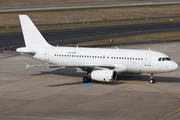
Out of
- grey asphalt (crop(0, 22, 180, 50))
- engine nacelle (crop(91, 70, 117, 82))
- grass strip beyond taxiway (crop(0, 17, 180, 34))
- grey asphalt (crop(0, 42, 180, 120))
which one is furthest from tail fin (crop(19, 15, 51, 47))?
grass strip beyond taxiway (crop(0, 17, 180, 34))

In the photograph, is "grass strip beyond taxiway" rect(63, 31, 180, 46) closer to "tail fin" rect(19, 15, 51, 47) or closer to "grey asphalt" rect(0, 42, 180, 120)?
"grey asphalt" rect(0, 42, 180, 120)

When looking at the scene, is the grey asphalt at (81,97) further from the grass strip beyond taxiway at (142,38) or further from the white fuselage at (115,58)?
the grass strip beyond taxiway at (142,38)

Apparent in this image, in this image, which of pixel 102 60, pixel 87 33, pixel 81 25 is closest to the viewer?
pixel 102 60

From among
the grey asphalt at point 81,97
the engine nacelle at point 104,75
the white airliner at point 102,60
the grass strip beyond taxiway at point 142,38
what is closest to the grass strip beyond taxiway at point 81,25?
the grass strip beyond taxiway at point 142,38

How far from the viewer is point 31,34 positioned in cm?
4978

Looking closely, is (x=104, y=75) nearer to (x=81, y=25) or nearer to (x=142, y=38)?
(x=142, y=38)

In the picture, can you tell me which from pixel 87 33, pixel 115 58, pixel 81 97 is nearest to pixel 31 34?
pixel 115 58

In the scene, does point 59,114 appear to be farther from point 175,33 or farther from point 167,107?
point 175,33

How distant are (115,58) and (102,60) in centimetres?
204

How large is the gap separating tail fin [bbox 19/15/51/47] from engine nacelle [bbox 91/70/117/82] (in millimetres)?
11798

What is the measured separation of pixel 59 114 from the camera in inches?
1200

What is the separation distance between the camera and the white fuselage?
140 feet

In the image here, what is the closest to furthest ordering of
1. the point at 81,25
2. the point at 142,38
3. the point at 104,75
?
the point at 104,75, the point at 142,38, the point at 81,25

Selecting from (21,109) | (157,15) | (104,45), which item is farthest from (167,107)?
(157,15)
